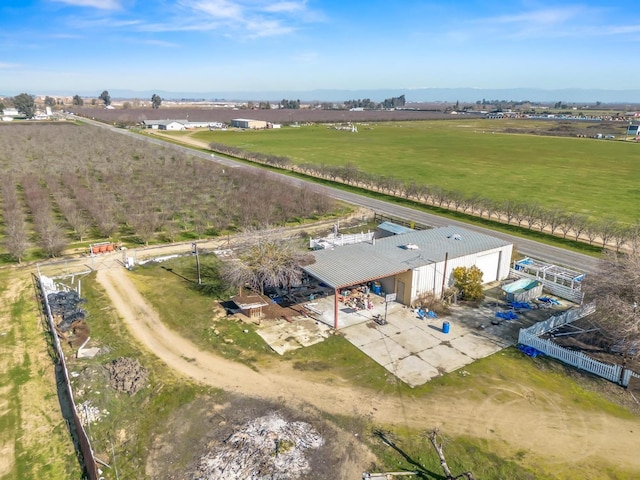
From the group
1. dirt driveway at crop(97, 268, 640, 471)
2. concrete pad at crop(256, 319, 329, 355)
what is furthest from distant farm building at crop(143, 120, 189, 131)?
dirt driveway at crop(97, 268, 640, 471)

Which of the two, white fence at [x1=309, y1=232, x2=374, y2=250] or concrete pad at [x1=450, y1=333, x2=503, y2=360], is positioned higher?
white fence at [x1=309, y1=232, x2=374, y2=250]

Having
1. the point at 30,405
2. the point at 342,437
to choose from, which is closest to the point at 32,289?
the point at 30,405

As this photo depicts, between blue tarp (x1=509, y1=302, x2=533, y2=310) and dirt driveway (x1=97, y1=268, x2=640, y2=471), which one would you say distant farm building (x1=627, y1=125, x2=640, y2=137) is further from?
dirt driveway (x1=97, y1=268, x2=640, y2=471)

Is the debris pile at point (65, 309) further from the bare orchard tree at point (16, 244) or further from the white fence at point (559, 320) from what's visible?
the white fence at point (559, 320)

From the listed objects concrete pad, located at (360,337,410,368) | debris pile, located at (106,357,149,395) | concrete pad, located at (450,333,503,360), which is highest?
debris pile, located at (106,357,149,395)

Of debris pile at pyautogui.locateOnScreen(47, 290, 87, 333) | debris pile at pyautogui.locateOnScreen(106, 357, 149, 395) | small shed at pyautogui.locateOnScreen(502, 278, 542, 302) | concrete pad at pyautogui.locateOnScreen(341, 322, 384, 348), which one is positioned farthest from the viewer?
small shed at pyautogui.locateOnScreen(502, 278, 542, 302)

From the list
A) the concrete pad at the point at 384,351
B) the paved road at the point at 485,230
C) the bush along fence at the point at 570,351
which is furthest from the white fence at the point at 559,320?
the concrete pad at the point at 384,351

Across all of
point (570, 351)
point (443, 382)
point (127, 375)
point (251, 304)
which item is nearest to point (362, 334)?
point (443, 382)
